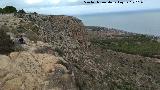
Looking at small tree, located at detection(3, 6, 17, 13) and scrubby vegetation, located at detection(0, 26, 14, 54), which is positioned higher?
small tree, located at detection(3, 6, 17, 13)

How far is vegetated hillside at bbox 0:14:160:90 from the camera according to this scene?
2489 centimetres

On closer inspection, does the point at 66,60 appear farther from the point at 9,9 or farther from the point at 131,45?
the point at 131,45

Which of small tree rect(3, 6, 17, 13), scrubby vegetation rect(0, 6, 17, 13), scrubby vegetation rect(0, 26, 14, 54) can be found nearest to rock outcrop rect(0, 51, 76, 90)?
scrubby vegetation rect(0, 26, 14, 54)

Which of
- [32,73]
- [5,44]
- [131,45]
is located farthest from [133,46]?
[32,73]

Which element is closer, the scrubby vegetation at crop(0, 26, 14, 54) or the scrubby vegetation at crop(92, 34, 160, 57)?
the scrubby vegetation at crop(0, 26, 14, 54)

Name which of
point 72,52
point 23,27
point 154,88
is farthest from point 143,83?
point 23,27

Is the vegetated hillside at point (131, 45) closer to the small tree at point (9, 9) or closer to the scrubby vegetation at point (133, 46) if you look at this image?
the scrubby vegetation at point (133, 46)

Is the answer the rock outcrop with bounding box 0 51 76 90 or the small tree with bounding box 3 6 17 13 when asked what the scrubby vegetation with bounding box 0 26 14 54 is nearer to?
the rock outcrop with bounding box 0 51 76 90

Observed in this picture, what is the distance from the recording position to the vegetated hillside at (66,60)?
A: 81.7ft

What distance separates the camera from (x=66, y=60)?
1131 inches

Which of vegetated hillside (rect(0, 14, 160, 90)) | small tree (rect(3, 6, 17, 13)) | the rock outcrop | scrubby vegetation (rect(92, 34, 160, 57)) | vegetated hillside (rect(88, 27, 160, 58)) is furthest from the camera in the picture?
vegetated hillside (rect(88, 27, 160, 58))

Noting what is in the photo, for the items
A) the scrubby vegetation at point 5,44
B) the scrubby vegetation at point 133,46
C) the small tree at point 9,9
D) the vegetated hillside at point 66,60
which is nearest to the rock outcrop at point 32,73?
the vegetated hillside at point 66,60

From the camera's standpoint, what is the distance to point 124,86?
4125cm

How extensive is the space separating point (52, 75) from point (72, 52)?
34.5 feet
